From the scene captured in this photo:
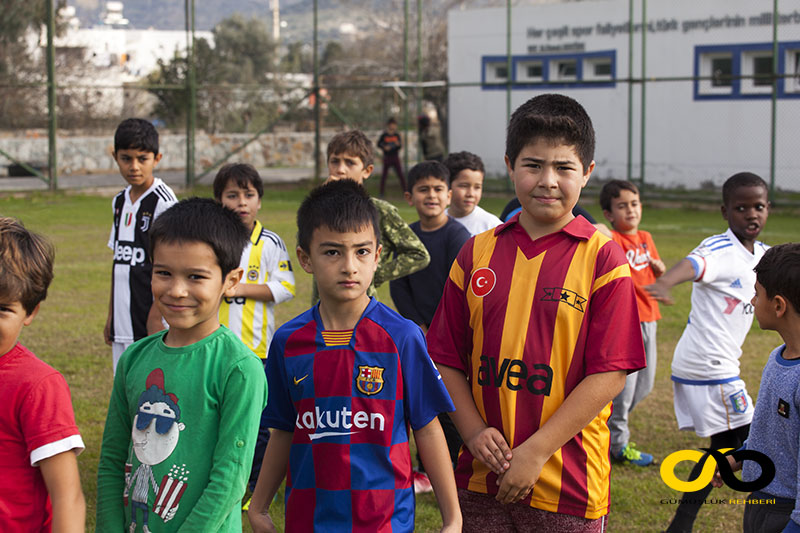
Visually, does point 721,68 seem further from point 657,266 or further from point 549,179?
point 549,179

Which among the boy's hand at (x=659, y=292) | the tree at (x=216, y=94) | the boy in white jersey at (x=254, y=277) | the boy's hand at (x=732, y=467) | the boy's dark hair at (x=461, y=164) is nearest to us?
the boy's hand at (x=732, y=467)

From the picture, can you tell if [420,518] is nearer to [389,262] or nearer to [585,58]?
[389,262]

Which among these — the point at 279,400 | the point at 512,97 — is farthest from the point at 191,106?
the point at 279,400

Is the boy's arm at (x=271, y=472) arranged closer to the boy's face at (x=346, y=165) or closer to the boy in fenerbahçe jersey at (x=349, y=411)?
the boy in fenerbahçe jersey at (x=349, y=411)

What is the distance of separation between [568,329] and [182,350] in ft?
3.72

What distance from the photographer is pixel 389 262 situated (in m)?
4.57

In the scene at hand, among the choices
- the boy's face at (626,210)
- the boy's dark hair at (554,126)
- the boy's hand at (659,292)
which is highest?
the boy's dark hair at (554,126)

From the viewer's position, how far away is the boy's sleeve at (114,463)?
2605 mm

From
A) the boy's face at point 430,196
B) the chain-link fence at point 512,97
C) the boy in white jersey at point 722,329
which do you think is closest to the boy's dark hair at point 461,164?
the boy's face at point 430,196

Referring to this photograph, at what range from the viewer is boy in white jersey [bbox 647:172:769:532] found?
171 inches

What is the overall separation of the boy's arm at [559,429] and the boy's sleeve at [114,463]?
1113 millimetres

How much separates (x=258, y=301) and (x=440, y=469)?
233 cm

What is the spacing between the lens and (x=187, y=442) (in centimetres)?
255

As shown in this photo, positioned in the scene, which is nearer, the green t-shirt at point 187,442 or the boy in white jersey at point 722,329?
the green t-shirt at point 187,442
